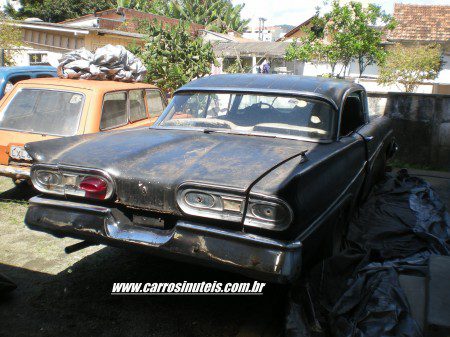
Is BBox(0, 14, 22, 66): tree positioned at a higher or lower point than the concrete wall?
higher

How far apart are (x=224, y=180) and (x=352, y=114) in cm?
227

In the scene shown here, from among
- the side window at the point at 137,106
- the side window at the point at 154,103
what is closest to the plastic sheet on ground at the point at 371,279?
the side window at the point at 137,106

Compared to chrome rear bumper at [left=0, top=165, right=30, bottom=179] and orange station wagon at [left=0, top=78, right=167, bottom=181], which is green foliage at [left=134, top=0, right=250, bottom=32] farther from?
chrome rear bumper at [left=0, top=165, right=30, bottom=179]

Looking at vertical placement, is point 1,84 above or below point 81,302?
above

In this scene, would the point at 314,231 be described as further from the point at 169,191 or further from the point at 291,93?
the point at 291,93

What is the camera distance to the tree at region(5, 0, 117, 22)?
38.4 m

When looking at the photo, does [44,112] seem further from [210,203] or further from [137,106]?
[210,203]

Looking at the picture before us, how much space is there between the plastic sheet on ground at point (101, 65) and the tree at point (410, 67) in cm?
1183

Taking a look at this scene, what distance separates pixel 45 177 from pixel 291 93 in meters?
2.04

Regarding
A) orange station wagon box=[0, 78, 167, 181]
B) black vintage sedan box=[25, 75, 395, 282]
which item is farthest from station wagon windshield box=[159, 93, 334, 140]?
orange station wagon box=[0, 78, 167, 181]

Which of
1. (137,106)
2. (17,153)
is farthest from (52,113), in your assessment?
(137,106)

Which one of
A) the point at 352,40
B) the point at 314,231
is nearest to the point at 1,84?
the point at 314,231

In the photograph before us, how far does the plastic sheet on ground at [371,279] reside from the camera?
2.53 metres

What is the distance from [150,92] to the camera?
648cm
